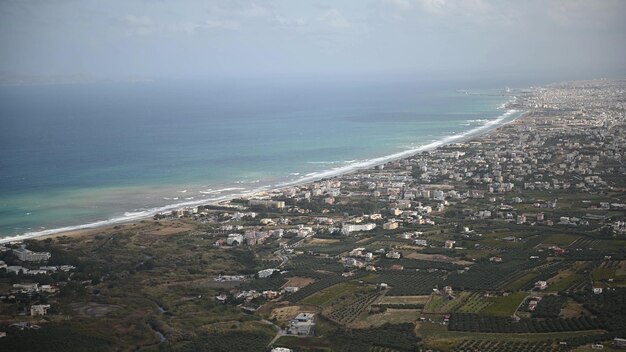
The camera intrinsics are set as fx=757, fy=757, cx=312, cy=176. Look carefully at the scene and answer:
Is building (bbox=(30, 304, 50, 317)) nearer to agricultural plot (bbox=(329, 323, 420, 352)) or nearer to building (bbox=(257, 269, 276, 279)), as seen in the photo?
building (bbox=(257, 269, 276, 279))

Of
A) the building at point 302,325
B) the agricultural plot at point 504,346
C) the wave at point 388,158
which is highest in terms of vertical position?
the wave at point 388,158

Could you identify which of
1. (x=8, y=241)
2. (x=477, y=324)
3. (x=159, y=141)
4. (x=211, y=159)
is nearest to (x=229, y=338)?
(x=477, y=324)

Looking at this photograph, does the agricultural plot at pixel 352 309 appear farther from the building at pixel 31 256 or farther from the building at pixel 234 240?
the building at pixel 31 256

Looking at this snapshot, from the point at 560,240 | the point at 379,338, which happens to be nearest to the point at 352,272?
the point at 379,338

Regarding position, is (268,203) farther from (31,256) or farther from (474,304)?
(474,304)

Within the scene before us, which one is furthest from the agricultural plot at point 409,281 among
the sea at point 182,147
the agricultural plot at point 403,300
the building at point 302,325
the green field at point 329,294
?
the sea at point 182,147

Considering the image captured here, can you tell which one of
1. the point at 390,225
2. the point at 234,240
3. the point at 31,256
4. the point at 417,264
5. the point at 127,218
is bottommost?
the point at 417,264

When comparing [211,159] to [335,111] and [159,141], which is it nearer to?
[159,141]
